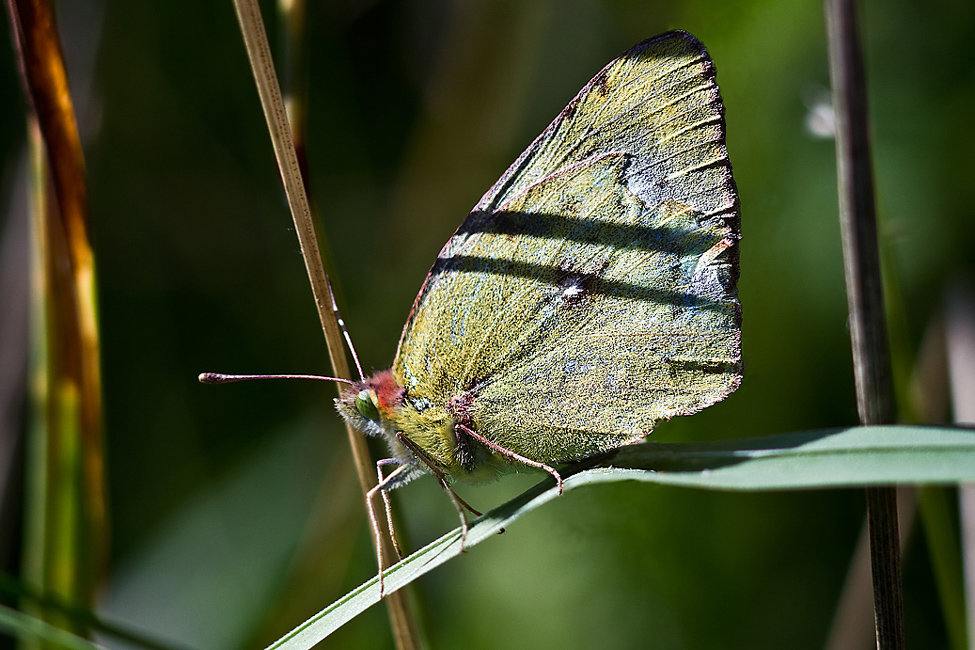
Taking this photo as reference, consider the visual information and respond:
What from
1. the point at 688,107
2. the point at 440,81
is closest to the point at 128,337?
the point at 440,81

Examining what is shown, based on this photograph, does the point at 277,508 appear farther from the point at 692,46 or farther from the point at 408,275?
the point at 692,46

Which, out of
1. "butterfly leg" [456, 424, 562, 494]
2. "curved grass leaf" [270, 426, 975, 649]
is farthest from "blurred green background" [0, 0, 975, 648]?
"curved grass leaf" [270, 426, 975, 649]

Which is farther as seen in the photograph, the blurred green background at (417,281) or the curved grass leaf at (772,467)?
the blurred green background at (417,281)

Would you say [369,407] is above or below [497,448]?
above

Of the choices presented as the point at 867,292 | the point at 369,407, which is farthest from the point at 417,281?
the point at 867,292

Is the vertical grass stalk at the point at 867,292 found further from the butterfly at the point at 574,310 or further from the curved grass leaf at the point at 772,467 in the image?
the butterfly at the point at 574,310

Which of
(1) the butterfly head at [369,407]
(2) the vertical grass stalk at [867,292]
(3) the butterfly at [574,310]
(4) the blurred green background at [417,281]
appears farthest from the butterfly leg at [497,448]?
(4) the blurred green background at [417,281]

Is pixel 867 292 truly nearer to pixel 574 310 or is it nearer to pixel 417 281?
pixel 574 310
